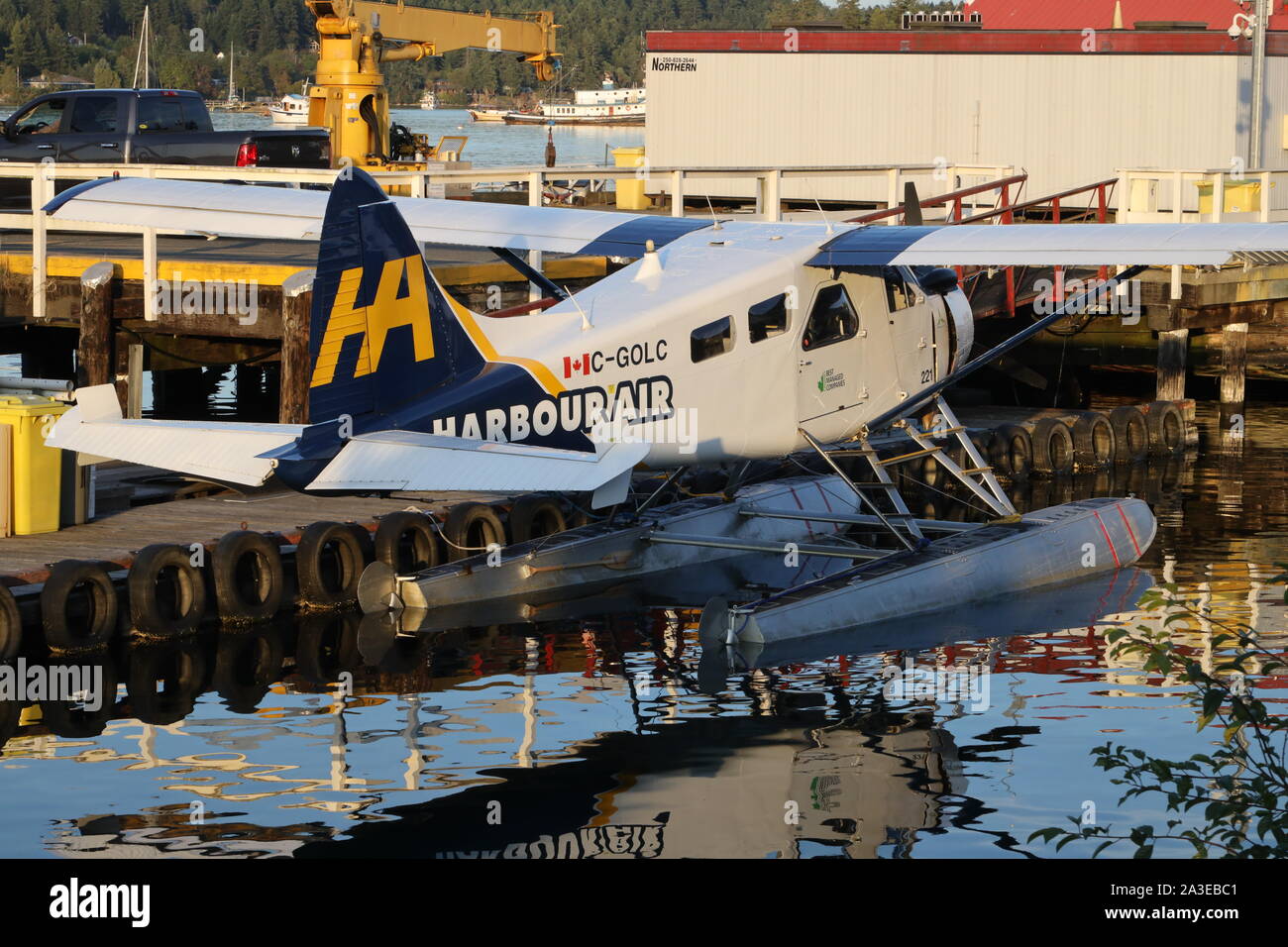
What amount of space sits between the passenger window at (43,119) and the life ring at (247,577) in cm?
1545

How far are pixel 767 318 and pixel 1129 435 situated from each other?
33.3ft

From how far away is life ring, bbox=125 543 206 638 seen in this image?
1344cm

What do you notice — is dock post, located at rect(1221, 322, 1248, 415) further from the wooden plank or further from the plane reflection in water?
the wooden plank

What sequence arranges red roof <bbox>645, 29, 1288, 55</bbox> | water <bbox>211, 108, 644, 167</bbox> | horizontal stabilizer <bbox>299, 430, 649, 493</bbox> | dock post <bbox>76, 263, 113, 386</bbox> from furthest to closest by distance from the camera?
water <bbox>211, 108, 644, 167</bbox> < red roof <bbox>645, 29, 1288, 55</bbox> < dock post <bbox>76, 263, 113, 386</bbox> < horizontal stabilizer <bbox>299, 430, 649, 493</bbox>

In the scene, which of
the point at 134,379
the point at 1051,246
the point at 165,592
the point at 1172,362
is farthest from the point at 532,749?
the point at 1172,362

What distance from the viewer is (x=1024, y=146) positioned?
115ft

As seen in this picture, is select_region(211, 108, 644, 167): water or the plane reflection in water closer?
the plane reflection in water

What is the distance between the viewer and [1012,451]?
71.5 ft

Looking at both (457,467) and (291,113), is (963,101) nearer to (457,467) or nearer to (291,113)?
(457,467)

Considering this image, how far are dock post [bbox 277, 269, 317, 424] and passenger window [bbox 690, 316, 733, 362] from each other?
5.71m

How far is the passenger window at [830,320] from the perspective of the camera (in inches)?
582

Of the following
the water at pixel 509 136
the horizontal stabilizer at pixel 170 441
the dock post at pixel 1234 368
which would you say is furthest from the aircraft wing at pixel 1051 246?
the water at pixel 509 136

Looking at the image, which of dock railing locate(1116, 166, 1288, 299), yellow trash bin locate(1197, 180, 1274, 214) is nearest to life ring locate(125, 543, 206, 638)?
dock railing locate(1116, 166, 1288, 299)

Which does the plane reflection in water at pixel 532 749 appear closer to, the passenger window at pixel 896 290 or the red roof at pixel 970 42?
the passenger window at pixel 896 290
